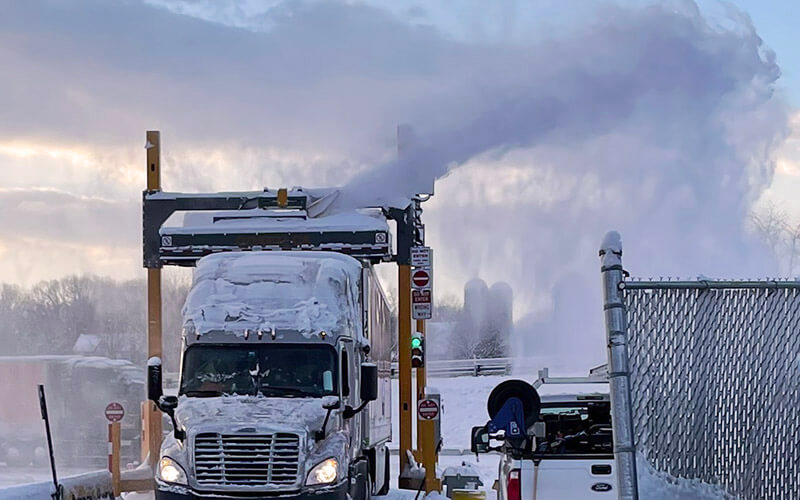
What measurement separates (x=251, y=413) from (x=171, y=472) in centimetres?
109

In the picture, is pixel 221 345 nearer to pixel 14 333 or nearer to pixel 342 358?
pixel 342 358

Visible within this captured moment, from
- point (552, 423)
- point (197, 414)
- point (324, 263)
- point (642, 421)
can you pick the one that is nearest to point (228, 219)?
point (324, 263)

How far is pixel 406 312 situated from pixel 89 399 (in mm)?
17332

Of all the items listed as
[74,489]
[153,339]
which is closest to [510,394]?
[74,489]

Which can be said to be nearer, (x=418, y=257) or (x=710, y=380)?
(x=710, y=380)

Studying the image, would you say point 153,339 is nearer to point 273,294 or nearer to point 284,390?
point 273,294

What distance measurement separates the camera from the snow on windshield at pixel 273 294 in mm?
13180

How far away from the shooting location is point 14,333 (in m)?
64.2

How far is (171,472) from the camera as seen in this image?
1241 cm

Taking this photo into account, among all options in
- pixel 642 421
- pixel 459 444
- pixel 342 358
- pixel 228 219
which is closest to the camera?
pixel 642 421

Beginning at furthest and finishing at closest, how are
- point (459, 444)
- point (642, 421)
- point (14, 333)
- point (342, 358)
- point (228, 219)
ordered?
point (14, 333), point (459, 444), point (228, 219), point (342, 358), point (642, 421)

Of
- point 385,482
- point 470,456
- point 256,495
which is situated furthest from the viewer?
point 470,456

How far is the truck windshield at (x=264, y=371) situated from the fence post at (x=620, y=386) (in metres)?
7.56

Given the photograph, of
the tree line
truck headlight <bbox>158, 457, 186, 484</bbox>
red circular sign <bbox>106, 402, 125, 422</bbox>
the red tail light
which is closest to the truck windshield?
truck headlight <bbox>158, 457, 186, 484</bbox>
